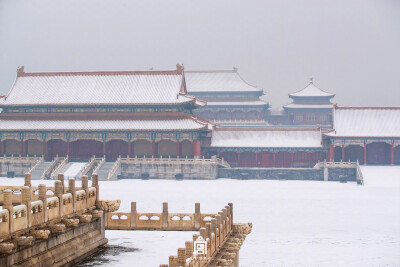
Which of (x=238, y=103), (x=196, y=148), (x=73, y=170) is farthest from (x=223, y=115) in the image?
(x=73, y=170)

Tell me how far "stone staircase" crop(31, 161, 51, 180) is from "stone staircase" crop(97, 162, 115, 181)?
478cm

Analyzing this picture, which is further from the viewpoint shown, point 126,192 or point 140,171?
point 140,171

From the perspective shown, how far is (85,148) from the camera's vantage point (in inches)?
2810

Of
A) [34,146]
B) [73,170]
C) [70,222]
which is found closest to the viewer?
[70,222]

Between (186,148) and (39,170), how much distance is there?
13.7 m

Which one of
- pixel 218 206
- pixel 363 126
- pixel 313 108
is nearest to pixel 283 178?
pixel 363 126

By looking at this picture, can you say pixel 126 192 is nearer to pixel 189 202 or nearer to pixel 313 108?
pixel 189 202

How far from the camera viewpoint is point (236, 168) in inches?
2643

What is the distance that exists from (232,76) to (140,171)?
42.5 m

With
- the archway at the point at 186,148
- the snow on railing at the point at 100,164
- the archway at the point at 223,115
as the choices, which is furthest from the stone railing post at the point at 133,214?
the archway at the point at 223,115

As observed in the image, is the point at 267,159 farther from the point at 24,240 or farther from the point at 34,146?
the point at 24,240

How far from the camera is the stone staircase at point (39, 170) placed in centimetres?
6395

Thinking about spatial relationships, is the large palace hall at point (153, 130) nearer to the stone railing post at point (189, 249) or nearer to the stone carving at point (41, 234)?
the stone carving at point (41, 234)

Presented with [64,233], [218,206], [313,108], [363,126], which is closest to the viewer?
[64,233]
